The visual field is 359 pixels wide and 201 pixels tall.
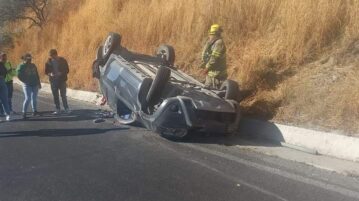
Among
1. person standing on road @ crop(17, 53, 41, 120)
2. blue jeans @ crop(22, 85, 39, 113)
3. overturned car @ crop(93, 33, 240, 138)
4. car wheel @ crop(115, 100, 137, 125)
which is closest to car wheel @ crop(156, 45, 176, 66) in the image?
overturned car @ crop(93, 33, 240, 138)

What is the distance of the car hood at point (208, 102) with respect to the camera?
8.52 metres

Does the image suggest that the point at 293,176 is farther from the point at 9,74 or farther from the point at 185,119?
the point at 9,74

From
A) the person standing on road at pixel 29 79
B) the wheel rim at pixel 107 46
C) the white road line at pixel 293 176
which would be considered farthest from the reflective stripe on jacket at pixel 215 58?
the person standing on road at pixel 29 79

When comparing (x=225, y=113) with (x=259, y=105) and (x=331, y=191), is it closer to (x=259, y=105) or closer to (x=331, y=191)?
(x=259, y=105)

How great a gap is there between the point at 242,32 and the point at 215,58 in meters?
3.04

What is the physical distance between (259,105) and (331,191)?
12.3 ft

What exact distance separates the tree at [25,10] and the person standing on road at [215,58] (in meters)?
17.7

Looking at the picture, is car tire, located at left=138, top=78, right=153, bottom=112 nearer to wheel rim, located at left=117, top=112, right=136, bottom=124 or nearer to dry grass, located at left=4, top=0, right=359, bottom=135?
wheel rim, located at left=117, top=112, right=136, bottom=124

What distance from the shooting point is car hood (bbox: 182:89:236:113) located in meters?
8.52

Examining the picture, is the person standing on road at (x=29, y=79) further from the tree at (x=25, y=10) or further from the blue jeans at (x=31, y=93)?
the tree at (x=25, y=10)

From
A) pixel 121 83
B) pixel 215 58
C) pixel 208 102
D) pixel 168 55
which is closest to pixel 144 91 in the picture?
pixel 121 83

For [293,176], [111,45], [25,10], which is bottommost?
[293,176]

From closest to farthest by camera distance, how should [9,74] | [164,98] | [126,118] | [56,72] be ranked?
[164,98]
[126,118]
[9,74]
[56,72]

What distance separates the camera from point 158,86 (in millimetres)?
8945
